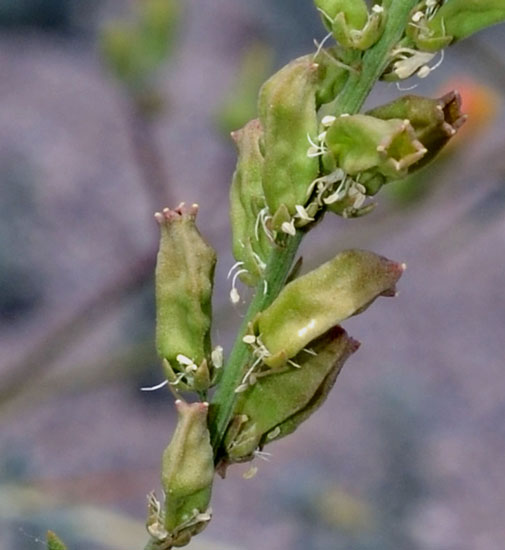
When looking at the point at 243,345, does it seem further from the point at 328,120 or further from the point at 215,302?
the point at 215,302

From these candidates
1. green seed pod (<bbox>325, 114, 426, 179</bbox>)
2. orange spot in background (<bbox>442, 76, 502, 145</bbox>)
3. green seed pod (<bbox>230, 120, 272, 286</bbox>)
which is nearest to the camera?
green seed pod (<bbox>325, 114, 426, 179</bbox>)

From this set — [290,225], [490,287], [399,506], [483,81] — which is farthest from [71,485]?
[490,287]

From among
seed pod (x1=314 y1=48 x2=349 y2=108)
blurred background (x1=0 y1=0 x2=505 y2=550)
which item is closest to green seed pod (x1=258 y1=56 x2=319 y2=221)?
seed pod (x1=314 y1=48 x2=349 y2=108)

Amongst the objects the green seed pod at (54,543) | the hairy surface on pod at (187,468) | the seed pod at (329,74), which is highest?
the seed pod at (329,74)

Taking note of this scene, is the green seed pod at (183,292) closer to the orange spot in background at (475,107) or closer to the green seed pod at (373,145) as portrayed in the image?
the green seed pod at (373,145)

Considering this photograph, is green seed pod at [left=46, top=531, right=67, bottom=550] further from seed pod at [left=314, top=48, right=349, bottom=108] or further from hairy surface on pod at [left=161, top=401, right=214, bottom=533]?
seed pod at [left=314, top=48, right=349, bottom=108]

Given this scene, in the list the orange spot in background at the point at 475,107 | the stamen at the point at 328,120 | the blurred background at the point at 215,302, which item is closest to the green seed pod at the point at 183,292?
the stamen at the point at 328,120
